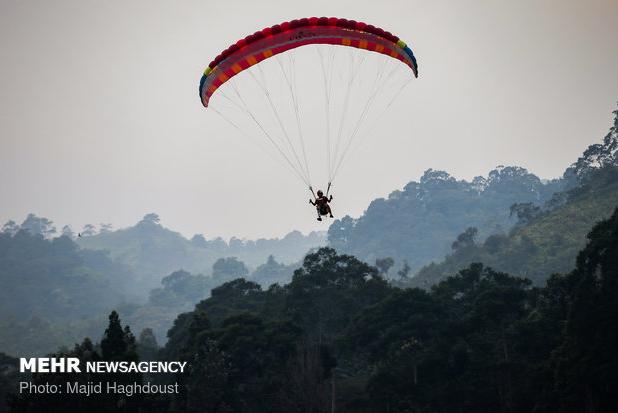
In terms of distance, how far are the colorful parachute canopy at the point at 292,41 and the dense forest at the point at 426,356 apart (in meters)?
19.5

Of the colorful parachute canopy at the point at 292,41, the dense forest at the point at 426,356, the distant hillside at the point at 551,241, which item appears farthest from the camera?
the distant hillside at the point at 551,241

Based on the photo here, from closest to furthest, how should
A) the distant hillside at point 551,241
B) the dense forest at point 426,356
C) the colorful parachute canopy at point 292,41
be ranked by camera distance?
1. the colorful parachute canopy at point 292,41
2. the dense forest at point 426,356
3. the distant hillside at point 551,241

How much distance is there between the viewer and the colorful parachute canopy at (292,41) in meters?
29.2

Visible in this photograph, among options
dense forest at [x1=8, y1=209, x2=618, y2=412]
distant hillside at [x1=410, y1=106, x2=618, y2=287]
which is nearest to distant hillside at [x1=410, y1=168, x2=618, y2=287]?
Result: distant hillside at [x1=410, y1=106, x2=618, y2=287]

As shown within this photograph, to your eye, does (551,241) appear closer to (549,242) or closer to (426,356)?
(549,242)

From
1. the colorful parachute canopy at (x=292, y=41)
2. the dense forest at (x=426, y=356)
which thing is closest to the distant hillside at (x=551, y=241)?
the dense forest at (x=426, y=356)

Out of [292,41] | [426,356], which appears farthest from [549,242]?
[292,41]

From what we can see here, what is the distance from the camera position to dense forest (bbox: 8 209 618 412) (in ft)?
125

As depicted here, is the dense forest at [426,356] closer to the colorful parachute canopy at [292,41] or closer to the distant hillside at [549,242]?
the colorful parachute canopy at [292,41]

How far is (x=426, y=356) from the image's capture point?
4622cm

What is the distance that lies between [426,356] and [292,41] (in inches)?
1063

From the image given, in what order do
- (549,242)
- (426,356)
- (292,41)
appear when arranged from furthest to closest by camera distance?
(549,242) → (426,356) → (292,41)

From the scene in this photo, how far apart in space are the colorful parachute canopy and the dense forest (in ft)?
63.9

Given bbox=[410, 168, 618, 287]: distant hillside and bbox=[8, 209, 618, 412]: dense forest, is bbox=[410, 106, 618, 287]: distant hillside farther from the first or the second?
bbox=[8, 209, 618, 412]: dense forest
